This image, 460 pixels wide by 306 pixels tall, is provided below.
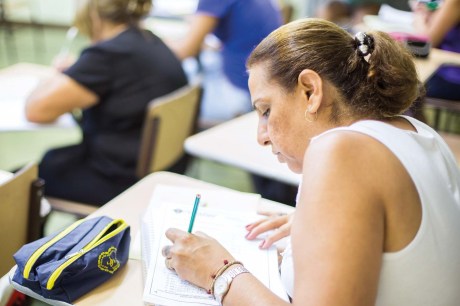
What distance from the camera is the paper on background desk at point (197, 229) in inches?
40.8

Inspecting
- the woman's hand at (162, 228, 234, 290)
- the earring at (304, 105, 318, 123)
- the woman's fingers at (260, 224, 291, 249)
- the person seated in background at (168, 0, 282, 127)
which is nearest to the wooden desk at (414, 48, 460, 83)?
the person seated in background at (168, 0, 282, 127)

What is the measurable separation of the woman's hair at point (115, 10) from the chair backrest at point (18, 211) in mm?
1001

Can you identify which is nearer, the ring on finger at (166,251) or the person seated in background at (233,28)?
the ring on finger at (166,251)

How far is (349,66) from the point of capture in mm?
1004

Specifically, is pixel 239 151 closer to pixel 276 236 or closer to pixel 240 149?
pixel 240 149

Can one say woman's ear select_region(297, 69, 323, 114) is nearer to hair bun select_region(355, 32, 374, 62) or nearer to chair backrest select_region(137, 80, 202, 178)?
hair bun select_region(355, 32, 374, 62)

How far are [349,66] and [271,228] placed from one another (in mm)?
460

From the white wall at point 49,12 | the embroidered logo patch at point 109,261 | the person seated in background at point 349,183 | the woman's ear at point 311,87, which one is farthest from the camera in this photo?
the white wall at point 49,12

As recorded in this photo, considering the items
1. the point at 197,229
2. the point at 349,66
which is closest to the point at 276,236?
the point at 197,229

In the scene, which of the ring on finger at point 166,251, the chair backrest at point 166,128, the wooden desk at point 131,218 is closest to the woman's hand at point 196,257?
the ring on finger at point 166,251

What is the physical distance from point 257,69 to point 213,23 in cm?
184

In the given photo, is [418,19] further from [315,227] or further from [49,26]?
[49,26]

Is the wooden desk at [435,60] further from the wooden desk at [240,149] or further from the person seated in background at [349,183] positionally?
the person seated in background at [349,183]

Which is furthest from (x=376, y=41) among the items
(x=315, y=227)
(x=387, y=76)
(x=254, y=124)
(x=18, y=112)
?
(x=18, y=112)
